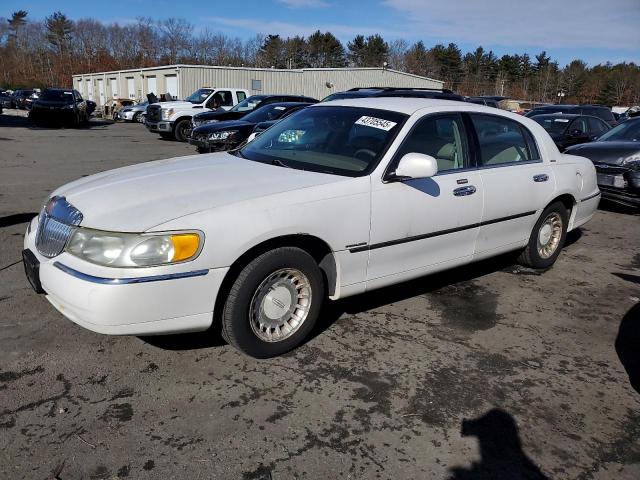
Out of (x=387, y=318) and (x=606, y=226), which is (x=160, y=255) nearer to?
(x=387, y=318)

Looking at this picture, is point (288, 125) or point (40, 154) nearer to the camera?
point (288, 125)

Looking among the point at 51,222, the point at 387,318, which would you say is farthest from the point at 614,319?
the point at 51,222

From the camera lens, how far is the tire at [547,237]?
519 centimetres

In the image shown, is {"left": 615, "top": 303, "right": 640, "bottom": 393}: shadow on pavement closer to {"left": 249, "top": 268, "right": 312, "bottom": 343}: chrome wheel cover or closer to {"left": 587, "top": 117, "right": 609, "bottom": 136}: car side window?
{"left": 249, "top": 268, "right": 312, "bottom": 343}: chrome wheel cover

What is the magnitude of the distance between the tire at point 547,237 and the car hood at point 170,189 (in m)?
2.60

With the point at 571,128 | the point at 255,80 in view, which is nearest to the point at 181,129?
the point at 571,128

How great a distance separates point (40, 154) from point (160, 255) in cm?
1295

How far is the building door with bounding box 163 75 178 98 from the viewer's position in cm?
3732

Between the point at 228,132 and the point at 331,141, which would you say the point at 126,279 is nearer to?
the point at 331,141

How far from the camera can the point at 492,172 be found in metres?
4.46

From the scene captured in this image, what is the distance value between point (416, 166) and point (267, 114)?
10075 mm

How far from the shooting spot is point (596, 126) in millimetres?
12609

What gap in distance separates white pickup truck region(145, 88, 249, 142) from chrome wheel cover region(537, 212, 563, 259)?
1505 centimetres

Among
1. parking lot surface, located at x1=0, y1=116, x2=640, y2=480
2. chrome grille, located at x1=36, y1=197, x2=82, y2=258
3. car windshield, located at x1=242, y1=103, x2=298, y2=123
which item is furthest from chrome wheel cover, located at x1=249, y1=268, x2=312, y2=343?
car windshield, located at x1=242, y1=103, x2=298, y2=123
